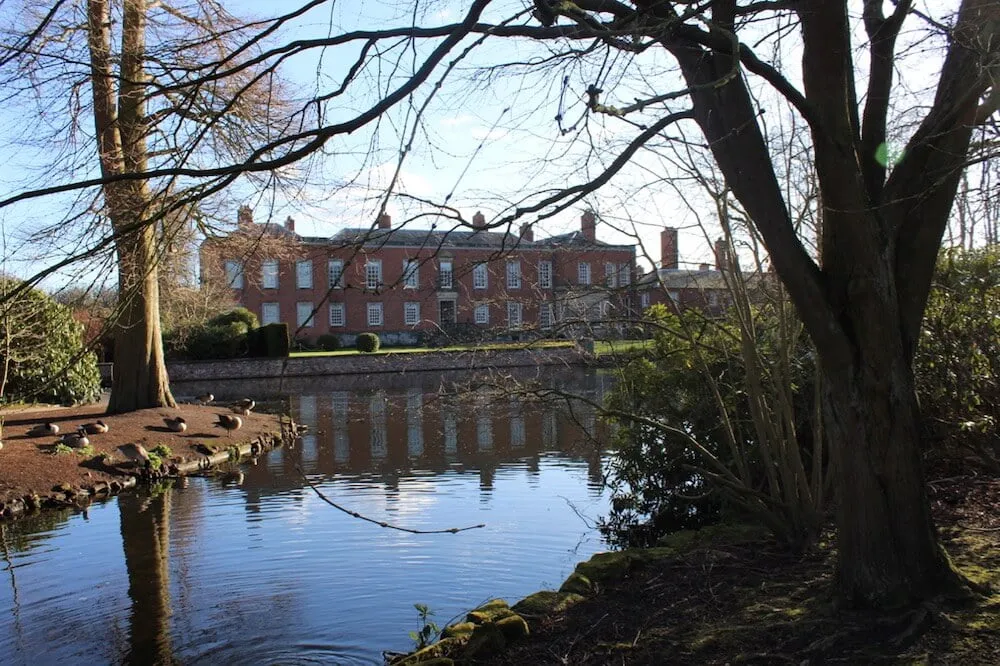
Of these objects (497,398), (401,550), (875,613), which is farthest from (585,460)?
(875,613)

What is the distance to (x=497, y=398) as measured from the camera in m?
6.02

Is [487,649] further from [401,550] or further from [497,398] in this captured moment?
[401,550]

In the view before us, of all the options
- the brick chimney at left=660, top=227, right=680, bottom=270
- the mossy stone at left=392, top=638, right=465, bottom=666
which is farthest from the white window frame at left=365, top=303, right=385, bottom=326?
the mossy stone at left=392, top=638, right=465, bottom=666

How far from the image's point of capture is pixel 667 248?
6.94 meters

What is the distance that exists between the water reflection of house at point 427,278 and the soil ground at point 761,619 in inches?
73.6

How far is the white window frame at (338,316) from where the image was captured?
4784 centimetres

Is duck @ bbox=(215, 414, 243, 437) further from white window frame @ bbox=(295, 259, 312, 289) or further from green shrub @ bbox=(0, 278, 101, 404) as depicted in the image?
white window frame @ bbox=(295, 259, 312, 289)

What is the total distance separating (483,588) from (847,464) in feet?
11.1

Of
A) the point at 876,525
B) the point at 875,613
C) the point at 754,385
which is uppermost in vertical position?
the point at 754,385

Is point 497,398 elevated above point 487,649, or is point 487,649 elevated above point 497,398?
point 497,398

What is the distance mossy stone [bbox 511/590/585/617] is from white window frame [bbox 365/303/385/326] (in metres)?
43.6

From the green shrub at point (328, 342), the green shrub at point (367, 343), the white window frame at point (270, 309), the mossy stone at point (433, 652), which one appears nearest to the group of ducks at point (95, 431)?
the mossy stone at point (433, 652)

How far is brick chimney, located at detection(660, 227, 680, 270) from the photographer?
6.41m

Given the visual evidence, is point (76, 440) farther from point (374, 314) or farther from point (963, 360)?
point (374, 314)
